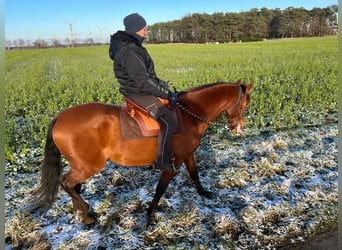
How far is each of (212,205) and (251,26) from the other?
6035 millimetres

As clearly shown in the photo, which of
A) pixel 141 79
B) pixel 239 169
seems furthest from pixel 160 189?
pixel 239 169

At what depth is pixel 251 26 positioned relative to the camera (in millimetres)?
8234

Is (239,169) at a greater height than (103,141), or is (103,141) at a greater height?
(103,141)

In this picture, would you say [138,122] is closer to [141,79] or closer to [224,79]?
[141,79]

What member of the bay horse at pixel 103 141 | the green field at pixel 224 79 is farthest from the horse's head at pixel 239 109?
the green field at pixel 224 79

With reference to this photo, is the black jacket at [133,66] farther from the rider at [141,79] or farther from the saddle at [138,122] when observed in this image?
the saddle at [138,122]

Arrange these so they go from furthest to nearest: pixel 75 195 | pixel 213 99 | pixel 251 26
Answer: pixel 251 26
pixel 213 99
pixel 75 195

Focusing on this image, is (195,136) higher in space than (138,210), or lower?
higher

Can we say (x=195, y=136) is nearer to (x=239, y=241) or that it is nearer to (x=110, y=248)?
(x=239, y=241)

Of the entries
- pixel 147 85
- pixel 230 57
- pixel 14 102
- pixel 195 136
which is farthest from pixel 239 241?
pixel 230 57

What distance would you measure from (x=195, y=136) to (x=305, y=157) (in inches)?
103

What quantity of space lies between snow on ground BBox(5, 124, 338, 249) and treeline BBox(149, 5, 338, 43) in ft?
7.59

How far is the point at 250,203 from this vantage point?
393cm

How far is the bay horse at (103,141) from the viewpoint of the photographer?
128 inches
